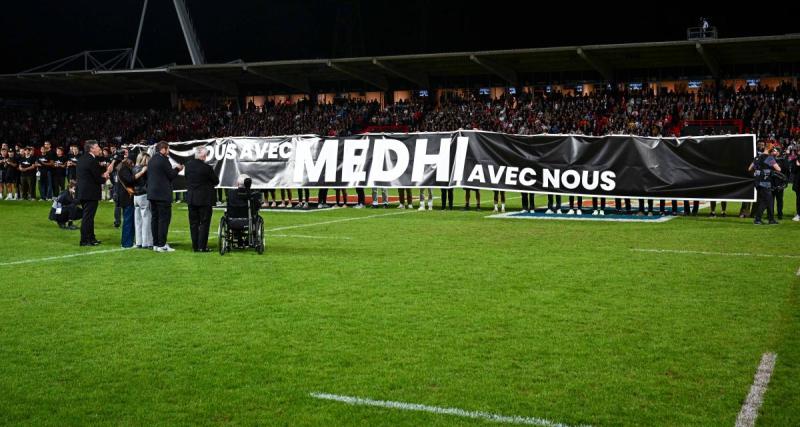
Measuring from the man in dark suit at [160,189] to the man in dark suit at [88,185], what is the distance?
132cm

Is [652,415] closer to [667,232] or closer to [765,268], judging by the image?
[765,268]

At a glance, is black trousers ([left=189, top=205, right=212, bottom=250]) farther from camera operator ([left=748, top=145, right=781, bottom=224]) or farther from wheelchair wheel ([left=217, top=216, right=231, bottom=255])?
camera operator ([left=748, top=145, right=781, bottom=224])

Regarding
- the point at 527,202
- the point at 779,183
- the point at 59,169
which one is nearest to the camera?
the point at 779,183

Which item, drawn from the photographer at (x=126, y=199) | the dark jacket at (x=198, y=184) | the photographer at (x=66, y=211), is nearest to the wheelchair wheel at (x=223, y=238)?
the dark jacket at (x=198, y=184)

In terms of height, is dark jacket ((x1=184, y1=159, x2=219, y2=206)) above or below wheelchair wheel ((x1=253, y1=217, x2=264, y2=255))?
above

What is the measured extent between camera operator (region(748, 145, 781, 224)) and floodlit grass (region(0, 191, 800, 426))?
3.46 m

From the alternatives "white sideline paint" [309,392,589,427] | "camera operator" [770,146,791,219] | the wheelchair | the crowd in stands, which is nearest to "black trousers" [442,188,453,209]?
"camera operator" [770,146,791,219]

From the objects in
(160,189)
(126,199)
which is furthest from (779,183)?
(126,199)

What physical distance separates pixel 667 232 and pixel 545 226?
8.08 ft

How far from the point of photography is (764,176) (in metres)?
16.1

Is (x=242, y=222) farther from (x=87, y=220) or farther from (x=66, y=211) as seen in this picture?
(x=66, y=211)

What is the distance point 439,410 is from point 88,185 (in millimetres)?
10341

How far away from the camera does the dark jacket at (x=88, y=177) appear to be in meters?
13.5

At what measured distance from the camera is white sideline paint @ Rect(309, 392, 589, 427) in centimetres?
477
